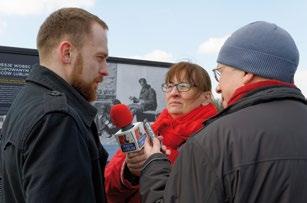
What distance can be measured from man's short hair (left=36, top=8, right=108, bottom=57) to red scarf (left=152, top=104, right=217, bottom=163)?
3.96 feet

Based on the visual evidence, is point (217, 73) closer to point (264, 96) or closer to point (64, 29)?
point (264, 96)

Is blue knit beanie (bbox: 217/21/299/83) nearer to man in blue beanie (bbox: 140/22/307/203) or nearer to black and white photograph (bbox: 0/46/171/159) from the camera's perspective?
man in blue beanie (bbox: 140/22/307/203)

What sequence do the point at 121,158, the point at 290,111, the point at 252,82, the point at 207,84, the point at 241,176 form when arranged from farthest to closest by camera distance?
1. the point at 207,84
2. the point at 121,158
3. the point at 252,82
4. the point at 290,111
5. the point at 241,176

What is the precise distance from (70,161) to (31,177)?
169mm

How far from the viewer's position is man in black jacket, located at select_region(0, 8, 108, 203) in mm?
1979

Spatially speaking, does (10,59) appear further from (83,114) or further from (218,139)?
(218,139)

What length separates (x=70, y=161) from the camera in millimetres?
1996

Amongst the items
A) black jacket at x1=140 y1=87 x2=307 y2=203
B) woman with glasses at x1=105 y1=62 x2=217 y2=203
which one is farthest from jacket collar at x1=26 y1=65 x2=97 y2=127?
woman with glasses at x1=105 y1=62 x2=217 y2=203

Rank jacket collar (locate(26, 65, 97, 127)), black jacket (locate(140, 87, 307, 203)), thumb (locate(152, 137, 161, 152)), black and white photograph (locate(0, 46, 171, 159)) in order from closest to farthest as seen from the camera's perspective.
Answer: black jacket (locate(140, 87, 307, 203)), jacket collar (locate(26, 65, 97, 127)), thumb (locate(152, 137, 161, 152)), black and white photograph (locate(0, 46, 171, 159))

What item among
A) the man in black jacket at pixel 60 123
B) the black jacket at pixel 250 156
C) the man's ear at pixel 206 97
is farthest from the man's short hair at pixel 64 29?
the man's ear at pixel 206 97

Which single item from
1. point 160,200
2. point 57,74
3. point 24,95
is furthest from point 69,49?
point 160,200

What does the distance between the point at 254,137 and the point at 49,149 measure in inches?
32.6

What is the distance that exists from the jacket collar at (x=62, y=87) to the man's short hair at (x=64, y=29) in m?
0.13

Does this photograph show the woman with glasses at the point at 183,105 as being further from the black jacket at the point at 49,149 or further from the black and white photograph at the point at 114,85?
the black jacket at the point at 49,149
